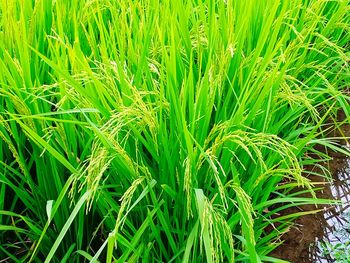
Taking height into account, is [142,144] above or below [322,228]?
above

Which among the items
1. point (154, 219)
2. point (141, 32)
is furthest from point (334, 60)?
point (154, 219)

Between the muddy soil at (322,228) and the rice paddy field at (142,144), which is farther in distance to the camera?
the muddy soil at (322,228)

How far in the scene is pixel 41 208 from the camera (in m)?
1.60

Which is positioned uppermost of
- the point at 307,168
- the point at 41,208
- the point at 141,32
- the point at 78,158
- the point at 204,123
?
the point at 141,32

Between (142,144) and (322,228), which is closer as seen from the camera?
(142,144)

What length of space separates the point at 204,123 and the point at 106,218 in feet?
1.11

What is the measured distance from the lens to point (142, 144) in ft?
5.04

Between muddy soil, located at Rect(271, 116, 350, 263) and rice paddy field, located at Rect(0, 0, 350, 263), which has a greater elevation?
rice paddy field, located at Rect(0, 0, 350, 263)

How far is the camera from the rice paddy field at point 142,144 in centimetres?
138

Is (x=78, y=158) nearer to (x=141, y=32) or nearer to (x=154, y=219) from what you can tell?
(x=154, y=219)

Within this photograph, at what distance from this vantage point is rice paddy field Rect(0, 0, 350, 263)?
1.38 m

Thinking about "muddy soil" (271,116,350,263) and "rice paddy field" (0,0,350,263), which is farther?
"muddy soil" (271,116,350,263)

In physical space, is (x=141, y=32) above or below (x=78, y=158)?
above

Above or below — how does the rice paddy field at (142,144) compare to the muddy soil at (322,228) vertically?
above
